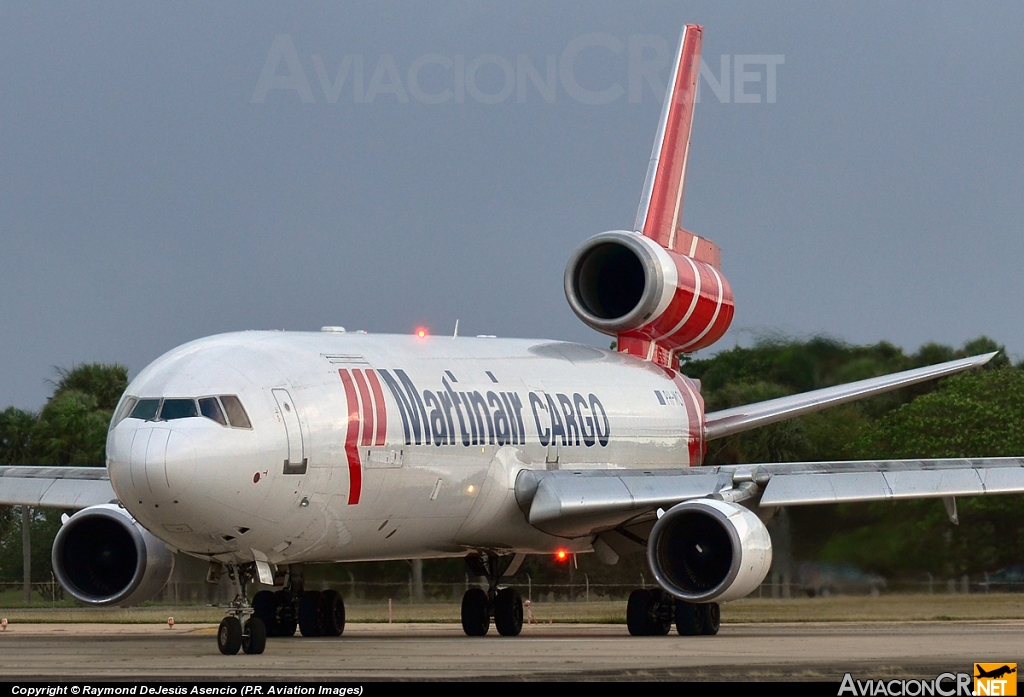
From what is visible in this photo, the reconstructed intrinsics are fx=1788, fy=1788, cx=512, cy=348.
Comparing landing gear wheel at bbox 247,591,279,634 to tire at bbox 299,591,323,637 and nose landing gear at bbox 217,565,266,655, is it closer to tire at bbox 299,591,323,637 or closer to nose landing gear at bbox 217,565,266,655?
tire at bbox 299,591,323,637

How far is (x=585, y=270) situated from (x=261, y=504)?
11.2m

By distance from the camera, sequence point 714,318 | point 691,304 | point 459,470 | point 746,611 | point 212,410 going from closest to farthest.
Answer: point 212,410
point 459,470
point 691,304
point 746,611
point 714,318

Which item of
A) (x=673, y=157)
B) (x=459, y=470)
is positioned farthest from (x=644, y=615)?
(x=673, y=157)

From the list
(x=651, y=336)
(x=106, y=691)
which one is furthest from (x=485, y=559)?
(x=106, y=691)

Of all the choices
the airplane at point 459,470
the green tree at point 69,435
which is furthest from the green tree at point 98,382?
the airplane at point 459,470

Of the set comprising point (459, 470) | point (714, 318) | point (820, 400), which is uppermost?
point (714, 318)

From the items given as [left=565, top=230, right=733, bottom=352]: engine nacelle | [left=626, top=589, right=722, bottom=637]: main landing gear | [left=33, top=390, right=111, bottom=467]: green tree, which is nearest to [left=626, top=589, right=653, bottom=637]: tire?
[left=626, top=589, right=722, bottom=637]: main landing gear

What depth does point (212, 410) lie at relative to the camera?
18.0 metres

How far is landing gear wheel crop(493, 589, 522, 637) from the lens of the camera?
23.6 metres

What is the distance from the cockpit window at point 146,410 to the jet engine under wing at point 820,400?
42.0 ft

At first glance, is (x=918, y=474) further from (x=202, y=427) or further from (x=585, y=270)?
(x=202, y=427)

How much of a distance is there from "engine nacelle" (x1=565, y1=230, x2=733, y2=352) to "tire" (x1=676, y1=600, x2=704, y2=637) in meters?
5.92

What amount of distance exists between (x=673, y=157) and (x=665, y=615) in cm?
1010

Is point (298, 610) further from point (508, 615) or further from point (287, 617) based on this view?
point (508, 615)
